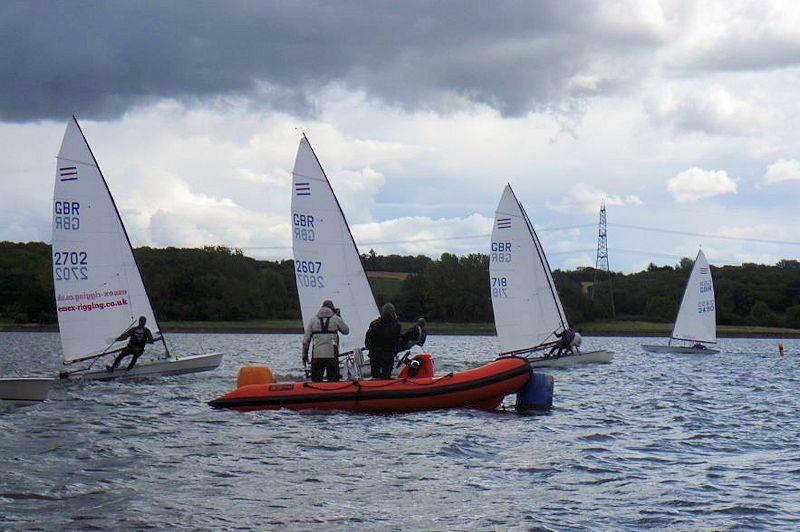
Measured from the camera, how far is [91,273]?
84.8ft

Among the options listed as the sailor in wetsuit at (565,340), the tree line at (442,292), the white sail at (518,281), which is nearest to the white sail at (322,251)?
the white sail at (518,281)

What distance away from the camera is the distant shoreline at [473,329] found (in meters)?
92.4

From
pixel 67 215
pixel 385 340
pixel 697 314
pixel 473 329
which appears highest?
pixel 67 215

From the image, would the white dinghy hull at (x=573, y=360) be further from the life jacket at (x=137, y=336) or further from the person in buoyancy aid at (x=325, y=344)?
the person in buoyancy aid at (x=325, y=344)

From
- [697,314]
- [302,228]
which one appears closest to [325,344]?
[302,228]

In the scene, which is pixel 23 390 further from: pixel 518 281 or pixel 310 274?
pixel 518 281

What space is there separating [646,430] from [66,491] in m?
9.81

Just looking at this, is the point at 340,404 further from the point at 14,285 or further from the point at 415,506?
the point at 14,285

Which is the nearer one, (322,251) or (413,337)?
(413,337)

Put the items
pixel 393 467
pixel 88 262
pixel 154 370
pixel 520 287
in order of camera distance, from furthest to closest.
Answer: pixel 520 287 < pixel 88 262 < pixel 154 370 < pixel 393 467

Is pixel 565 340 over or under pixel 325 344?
under

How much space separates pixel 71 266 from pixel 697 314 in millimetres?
34455

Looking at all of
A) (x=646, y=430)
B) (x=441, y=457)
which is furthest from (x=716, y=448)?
(x=441, y=457)

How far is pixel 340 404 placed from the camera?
17.3 m
